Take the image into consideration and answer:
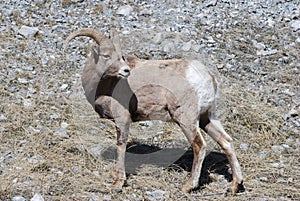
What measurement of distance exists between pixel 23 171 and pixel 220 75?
509cm

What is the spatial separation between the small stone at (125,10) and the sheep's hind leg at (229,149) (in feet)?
24.4

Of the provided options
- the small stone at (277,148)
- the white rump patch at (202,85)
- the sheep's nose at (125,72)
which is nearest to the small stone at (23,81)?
the sheep's nose at (125,72)

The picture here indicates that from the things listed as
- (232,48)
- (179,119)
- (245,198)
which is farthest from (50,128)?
(232,48)

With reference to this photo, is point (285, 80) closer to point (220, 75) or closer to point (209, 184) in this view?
point (220, 75)

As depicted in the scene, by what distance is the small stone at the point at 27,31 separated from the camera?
13242 mm

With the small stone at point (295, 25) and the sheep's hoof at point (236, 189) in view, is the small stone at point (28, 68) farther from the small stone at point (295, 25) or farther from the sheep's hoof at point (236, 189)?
the small stone at point (295, 25)

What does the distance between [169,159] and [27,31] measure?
6268mm

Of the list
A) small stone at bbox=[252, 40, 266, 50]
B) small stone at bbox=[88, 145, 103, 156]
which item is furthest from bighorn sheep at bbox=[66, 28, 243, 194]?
small stone at bbox=[252, 40, 266, 50]

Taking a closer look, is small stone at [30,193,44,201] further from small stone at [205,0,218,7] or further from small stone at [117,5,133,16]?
small stone at [205,0,218,7]

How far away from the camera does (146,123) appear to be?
386 inches

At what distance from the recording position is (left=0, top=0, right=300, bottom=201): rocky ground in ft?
25.1

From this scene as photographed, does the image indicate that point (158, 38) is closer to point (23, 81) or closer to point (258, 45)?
point (258, 45)

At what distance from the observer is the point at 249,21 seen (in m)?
14.0

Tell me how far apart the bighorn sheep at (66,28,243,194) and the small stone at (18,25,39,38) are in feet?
18.8
